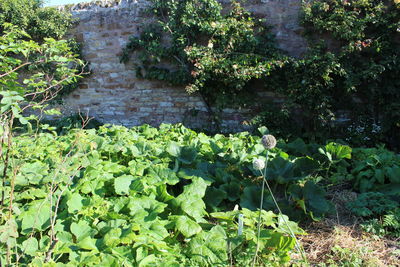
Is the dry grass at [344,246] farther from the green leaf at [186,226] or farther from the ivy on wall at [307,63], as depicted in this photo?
the ivy on wall at [307,63]

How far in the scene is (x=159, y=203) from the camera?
2475 mm

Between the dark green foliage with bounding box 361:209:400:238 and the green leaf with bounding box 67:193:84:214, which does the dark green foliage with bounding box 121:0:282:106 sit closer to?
the dark green foliage with bounding box 361:209:400:238

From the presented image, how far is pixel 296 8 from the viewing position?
19.4 ft

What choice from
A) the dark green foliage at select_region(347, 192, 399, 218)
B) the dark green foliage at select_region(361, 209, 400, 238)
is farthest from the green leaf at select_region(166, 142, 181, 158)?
the dark green foliage at select_region(361, 209, 400, 238)

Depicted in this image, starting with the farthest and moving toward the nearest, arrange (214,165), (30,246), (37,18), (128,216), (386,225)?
(37,18), (214,165), (386,225), (128,216), (30,246)

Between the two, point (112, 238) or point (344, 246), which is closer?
point (112, 238)

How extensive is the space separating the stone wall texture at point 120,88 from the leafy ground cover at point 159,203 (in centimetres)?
295

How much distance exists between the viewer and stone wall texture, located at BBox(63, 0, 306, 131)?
6.77 metres

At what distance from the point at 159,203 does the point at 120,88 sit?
5.37m

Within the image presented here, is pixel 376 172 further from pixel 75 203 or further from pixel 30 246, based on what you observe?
pixel 30 246

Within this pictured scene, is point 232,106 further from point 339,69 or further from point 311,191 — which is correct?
point 311,191

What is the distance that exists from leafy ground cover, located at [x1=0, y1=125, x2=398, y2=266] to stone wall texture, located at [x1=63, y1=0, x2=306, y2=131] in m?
2.95

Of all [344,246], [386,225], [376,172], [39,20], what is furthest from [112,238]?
[39,20]

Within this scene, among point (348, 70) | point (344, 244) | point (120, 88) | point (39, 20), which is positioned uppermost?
point (39, 20)
